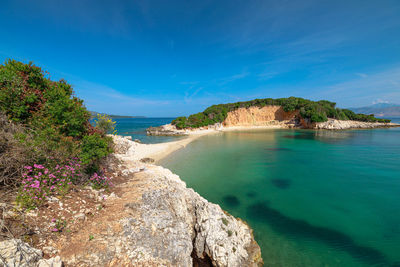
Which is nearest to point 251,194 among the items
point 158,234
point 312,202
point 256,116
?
point 312,202

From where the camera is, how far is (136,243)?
429 centimetres

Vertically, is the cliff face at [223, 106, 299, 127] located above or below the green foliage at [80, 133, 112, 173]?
above

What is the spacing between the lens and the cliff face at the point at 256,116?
215 ft

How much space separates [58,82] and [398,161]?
3266 cm

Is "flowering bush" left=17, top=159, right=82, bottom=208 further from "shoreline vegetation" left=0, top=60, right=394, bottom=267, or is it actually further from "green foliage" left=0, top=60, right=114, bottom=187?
"green foliage" left=0, top=60, right=114, bottom=187

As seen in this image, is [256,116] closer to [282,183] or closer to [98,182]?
[282,183]

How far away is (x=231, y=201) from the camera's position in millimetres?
10141

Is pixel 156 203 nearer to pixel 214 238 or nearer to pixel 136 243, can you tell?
pixel 136 243

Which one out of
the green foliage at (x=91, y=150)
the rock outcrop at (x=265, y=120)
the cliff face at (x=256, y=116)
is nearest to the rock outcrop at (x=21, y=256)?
the green foliage at (x=91, y=150)

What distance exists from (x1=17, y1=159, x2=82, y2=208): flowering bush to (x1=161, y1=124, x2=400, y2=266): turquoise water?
25.5 ft

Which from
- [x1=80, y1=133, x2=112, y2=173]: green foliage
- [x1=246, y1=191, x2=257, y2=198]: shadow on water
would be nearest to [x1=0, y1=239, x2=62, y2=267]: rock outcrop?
[x1=80, y1=133, x2=112, y2=173]: green foliage

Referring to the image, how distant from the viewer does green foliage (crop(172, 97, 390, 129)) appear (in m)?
54.9

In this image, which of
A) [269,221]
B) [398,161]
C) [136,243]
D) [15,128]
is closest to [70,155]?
[15,128]

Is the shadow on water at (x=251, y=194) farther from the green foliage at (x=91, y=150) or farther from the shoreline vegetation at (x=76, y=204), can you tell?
the green foliage at (x=91, y=150)
